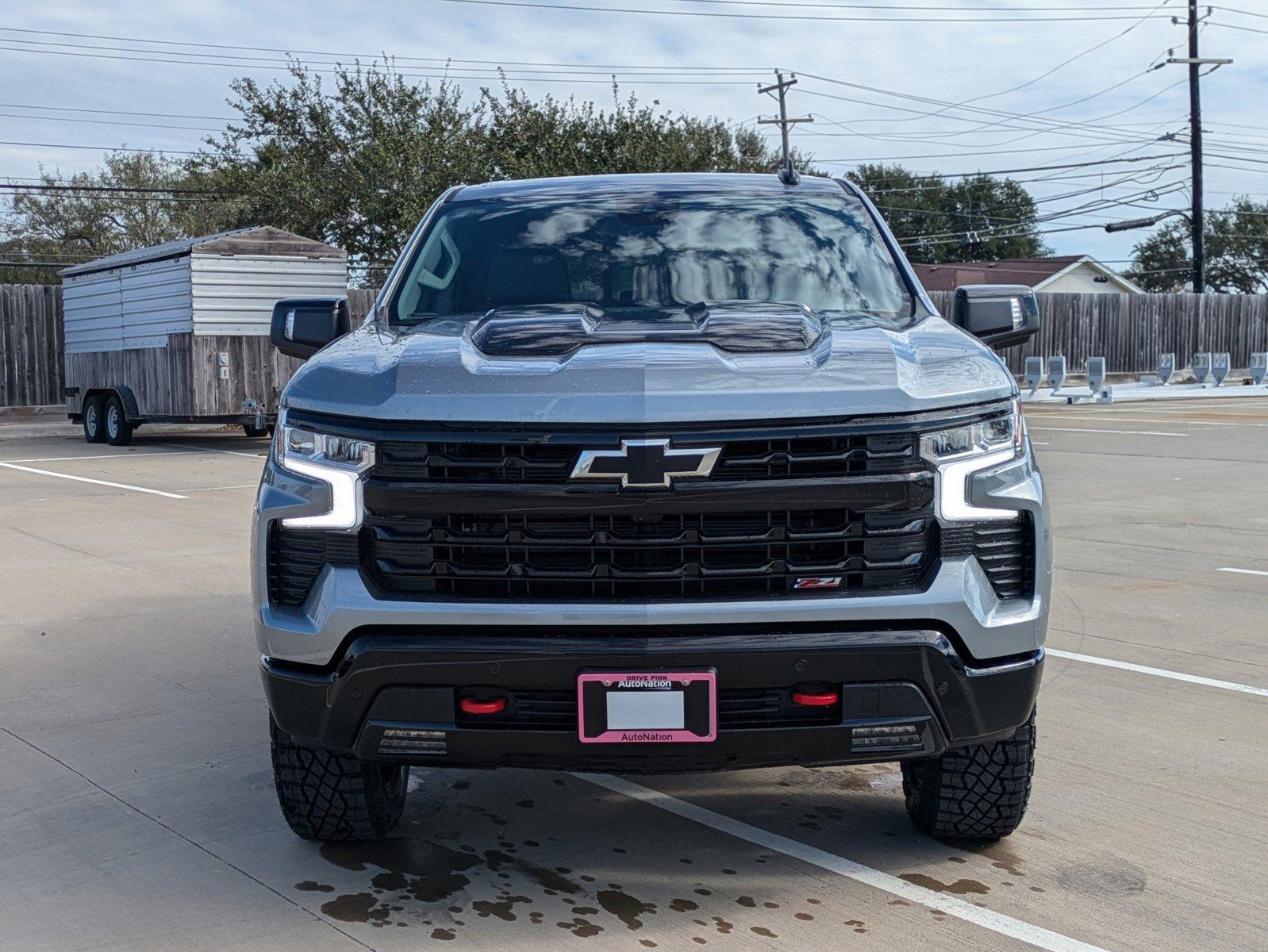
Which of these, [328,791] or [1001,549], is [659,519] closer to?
[1001,549]

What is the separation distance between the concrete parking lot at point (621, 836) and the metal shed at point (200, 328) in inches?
505

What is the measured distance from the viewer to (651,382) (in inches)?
132

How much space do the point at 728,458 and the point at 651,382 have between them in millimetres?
258

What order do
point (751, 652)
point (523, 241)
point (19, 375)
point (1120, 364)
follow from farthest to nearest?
1. point (1120, 364)
2. point (19, 375)
3. point (523, 241)
4. point (751, 652)

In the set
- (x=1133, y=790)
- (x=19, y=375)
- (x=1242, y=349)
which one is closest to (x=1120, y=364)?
(x=1242, y=349)

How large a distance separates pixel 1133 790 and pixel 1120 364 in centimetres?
4010

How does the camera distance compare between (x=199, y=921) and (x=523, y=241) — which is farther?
(x=523, y=241)

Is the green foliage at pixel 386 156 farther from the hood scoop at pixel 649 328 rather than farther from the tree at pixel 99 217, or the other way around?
the hood scoop at pixel 649 328

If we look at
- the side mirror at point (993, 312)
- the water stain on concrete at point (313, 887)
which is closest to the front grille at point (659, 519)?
the water stain on concrete at point (313, 887)

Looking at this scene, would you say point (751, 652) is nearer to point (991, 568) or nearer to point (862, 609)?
point (862, 609)

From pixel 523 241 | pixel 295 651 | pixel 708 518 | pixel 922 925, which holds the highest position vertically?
pixel 523 241

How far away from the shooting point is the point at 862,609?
329 centimetres

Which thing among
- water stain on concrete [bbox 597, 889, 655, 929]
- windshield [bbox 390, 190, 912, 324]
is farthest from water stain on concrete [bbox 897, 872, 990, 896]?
windshield [bbox 390, 190, 912, 324]

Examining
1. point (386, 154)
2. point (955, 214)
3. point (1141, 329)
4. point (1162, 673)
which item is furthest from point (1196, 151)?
point (955, 214)
